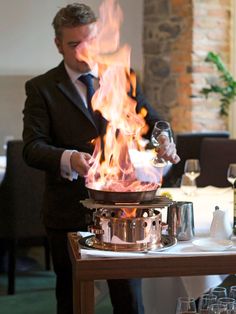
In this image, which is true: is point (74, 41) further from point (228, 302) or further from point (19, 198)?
point (19, 198)

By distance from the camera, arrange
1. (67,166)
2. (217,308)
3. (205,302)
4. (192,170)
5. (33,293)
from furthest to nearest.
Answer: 1. (33,293)
2. (192,170)
3. (67,166)
4. (205,302)
5. (217,308)

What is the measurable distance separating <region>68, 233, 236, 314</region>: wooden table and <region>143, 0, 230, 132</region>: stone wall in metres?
4.25

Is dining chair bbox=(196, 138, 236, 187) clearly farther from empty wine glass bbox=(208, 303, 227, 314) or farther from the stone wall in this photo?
empty wine glass bbox=(208, 303, 227, 314)

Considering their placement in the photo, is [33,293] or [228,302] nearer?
[228,302]

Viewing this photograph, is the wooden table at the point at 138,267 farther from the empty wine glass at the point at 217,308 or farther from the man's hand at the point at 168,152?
the man's hand at the point at 168,152

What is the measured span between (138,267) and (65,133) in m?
0.90

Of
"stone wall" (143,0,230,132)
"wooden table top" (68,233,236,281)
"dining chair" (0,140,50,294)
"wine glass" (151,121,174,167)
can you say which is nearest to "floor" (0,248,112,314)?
"dining chair" (0,140,50,294)

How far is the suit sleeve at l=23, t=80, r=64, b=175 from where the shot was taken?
233 centimetres

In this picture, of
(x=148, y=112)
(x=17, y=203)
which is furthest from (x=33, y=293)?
(x=148, y=112)

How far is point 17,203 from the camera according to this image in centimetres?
393


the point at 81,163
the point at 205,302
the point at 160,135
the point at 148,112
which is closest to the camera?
the point at 205,302

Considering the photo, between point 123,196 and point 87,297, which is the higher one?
point 123,196

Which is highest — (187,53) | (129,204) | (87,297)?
(187,53)

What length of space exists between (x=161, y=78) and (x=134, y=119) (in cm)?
427
